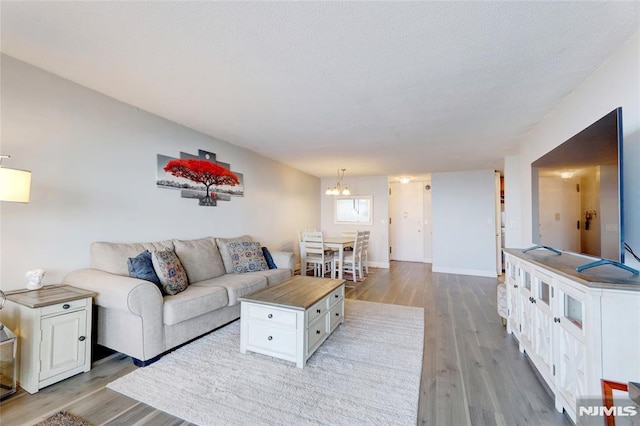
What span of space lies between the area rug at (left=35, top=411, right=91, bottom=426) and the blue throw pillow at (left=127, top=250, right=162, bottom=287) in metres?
0.99

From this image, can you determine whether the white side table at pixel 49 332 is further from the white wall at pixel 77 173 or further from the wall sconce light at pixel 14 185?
the wall sconce light at pixel 14 185

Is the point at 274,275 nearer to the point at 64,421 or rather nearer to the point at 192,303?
the point at 192,303

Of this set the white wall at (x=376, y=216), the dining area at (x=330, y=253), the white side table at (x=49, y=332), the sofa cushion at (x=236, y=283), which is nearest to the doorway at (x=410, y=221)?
the white wall at (x=376, y=216)

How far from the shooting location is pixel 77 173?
2.38 meters

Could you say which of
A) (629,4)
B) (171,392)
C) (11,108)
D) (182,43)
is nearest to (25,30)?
(11,108)

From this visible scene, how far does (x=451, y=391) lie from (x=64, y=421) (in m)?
2.35

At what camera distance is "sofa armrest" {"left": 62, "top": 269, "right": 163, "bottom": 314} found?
203 cm

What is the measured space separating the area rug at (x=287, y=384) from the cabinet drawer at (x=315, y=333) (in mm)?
94

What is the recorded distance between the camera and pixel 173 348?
236 cm

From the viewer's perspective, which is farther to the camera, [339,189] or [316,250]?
[339,189]

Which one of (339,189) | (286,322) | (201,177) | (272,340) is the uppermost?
(339,189)

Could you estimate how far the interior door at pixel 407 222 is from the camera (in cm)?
746

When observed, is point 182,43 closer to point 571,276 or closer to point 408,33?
point 408,33

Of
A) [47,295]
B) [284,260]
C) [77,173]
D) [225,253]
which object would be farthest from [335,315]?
[77,173]
